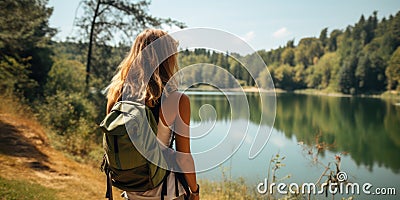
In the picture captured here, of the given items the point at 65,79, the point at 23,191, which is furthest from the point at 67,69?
the point at 23,191

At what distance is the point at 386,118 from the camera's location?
2267 centimetres

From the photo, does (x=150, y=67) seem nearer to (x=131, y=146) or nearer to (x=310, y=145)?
(x=131, y=146)

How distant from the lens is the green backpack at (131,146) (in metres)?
1.60

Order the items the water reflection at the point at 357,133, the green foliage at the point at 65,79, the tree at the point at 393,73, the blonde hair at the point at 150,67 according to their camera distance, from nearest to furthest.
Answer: the blonde hair at the point at 150,67
the water reflection at the point at 357,133
the green foliage at the point at 65,79
the tree at the point at 393,73

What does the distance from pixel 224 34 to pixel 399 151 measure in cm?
1442

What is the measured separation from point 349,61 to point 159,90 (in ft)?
206

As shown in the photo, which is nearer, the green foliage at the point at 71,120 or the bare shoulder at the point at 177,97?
the bare shoulder at the point at 177,97

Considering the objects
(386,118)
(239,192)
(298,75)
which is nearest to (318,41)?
(298,75)

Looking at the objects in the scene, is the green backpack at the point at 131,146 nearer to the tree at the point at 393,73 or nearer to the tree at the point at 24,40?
Answer: the tree at the point at 24,40

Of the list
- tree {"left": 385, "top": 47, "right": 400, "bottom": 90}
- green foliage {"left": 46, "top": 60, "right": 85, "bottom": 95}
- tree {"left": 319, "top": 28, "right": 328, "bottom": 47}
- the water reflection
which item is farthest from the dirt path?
tree {"left": 319, "top": 28, "right": 328, "bottom": 47}

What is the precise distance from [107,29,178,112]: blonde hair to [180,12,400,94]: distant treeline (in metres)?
26.8

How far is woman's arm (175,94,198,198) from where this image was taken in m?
1.69

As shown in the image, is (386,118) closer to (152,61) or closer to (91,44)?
(91,44)

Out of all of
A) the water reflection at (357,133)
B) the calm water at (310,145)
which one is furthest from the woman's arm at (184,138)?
the water reflection at (357,133)
